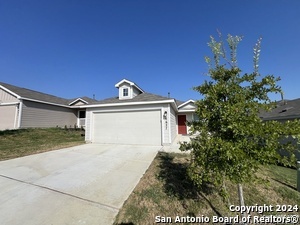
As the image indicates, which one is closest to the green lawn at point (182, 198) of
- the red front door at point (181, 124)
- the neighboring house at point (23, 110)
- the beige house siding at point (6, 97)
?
the red front door at point (181, 124)

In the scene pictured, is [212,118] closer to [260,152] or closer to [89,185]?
[260,152]

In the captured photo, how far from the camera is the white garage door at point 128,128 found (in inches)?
384

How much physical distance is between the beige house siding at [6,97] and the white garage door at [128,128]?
9609mm

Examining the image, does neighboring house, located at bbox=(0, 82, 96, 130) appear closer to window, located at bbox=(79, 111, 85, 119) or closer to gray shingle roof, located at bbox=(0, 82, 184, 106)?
gray shingle roof, located at bbox=(0, 82, 184, 106)

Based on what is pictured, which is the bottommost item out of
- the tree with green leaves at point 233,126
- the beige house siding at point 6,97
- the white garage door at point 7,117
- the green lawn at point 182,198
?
the green lawn at point 182,198

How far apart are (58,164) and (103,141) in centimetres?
482

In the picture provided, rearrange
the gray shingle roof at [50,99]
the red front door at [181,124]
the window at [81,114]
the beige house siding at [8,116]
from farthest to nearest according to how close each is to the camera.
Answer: the window at [81,114] → the red front door at [181,124] → the beige house siding at [8,116] → the gray shingle roof at [50,99]

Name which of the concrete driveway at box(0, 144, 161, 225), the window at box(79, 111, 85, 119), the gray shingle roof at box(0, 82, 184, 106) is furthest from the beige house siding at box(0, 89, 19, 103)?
the concrete driveway at box(0, 144, 161, 225)

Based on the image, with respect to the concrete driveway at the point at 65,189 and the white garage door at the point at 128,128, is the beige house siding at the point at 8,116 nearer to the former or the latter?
the white garage door at the point at 128,128

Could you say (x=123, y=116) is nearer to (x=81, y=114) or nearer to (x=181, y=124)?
(x=181, y=124)

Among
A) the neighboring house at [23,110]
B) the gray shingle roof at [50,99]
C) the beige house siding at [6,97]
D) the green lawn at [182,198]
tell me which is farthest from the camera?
the beige house siding at [6,97]

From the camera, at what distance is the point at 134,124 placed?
10.1 meters

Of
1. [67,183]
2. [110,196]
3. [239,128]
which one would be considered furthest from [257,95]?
[67,183]

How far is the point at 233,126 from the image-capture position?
7.50 feet
